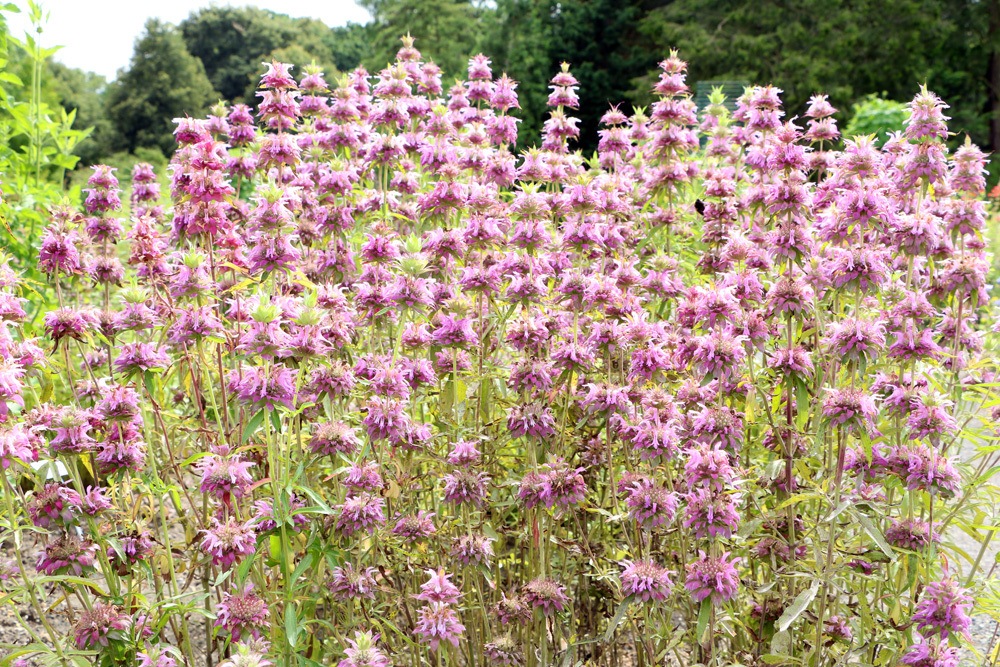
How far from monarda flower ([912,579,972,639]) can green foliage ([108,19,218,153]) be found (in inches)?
1591

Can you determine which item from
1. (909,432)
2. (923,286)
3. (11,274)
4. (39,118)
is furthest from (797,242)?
(39,118)

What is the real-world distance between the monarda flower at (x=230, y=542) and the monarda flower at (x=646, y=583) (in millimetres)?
1074

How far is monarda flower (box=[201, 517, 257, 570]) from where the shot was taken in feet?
8.10

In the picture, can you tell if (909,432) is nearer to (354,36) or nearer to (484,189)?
(484,189)

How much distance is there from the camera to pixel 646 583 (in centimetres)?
255

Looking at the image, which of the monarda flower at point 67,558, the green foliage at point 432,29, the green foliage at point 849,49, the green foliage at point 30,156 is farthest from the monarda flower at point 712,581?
the green foliage at point 432,29

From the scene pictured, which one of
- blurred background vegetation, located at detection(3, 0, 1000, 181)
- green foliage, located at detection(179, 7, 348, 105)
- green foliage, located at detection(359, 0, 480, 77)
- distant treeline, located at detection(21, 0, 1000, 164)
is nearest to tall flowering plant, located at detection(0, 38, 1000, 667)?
blurred background vegetation, located at detection(3, 0, 1000, 181)

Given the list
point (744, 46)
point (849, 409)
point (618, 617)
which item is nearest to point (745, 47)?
point (744, 46)

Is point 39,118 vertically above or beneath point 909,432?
above

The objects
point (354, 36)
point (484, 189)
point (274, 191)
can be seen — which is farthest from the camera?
point (354, 36)

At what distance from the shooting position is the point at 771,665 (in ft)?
9.09

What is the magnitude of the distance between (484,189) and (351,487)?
47.0 inches

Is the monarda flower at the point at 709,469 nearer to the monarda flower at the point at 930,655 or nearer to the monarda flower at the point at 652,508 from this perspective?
the monarda flower at the point at 652,508

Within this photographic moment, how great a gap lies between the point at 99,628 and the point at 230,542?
0.49m
